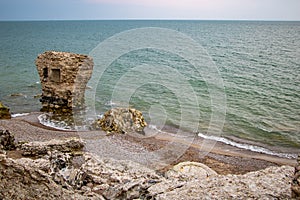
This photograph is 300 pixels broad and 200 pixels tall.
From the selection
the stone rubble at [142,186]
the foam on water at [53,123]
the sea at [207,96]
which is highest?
the stone rubble at [142,186]

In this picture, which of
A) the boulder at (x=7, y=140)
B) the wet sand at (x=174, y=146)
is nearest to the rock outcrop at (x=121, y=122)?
the wet sand at (x=174, y=146)

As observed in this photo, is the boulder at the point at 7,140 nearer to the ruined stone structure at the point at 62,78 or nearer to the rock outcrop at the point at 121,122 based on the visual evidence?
the rock outcrop at the point at 121,122

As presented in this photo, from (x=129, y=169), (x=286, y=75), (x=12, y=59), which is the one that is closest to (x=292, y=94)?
(x=286, y=75)

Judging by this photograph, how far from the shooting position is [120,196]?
7762 millimetres

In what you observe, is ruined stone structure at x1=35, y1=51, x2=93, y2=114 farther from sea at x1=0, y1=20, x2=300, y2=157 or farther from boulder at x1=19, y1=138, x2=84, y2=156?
boulder at x1=19, y1=138, x2=84, y2=156

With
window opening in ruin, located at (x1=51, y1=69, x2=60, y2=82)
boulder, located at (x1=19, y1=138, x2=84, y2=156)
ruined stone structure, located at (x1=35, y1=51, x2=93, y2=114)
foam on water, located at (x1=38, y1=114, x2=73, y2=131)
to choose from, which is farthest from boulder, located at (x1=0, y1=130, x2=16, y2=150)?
window opening in ruin, located at (x1=51, y1=69, x2=60, y2=82)

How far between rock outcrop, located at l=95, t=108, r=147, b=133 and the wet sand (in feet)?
3.07

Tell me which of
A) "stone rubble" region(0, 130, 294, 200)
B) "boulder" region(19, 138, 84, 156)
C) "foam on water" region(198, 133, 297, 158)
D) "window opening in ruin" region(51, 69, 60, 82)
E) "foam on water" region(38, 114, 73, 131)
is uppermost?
"stone rubble" region(0, 130, 294, 200)

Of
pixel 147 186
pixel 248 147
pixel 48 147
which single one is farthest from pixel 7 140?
pixel 248 147

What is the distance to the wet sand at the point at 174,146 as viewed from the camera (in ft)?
64.5

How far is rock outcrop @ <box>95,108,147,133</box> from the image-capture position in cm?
2450

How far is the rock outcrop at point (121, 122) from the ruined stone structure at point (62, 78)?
5743 millimetres

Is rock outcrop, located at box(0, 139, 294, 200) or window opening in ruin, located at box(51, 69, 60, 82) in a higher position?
rock outcrop, located at box(0, 139, 294, 200)

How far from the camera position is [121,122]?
81.8ft
